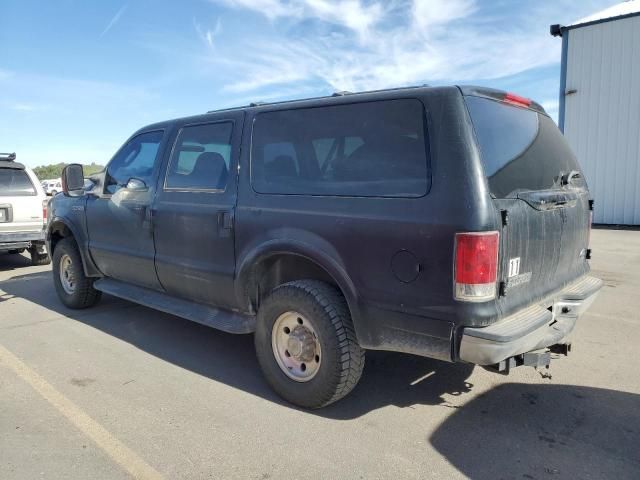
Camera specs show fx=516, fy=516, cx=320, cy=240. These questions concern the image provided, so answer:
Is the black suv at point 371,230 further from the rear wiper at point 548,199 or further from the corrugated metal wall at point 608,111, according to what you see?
the corrugated metal wall at point 608,111

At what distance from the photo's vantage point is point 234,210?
3797mm

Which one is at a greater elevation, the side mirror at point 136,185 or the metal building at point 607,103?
the metal building at point 607,103

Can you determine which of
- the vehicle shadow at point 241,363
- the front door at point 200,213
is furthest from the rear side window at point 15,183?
the front door at point 200,213

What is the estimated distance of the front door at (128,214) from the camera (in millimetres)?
4656

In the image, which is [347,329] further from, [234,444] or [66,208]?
[66,208]

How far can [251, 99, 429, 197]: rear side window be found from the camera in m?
2.96

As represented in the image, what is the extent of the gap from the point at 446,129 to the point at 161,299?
298 centimetres

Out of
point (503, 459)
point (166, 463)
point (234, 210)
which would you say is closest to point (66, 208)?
point (234, 210)

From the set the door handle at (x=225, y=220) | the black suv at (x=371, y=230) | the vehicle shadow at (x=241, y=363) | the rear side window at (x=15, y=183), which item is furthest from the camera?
the rear side window at (x=15, y=183)

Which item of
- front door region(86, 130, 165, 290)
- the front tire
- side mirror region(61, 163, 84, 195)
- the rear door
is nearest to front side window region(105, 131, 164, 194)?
front door region(86, 130, 165, 290)

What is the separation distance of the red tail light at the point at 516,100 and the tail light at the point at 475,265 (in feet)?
3.82

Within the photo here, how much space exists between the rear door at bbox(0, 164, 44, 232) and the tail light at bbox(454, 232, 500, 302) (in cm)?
815

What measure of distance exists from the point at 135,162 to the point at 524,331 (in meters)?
3.85

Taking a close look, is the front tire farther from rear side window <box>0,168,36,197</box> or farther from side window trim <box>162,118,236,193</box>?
rear side window <box>0,168,36,197</box>
